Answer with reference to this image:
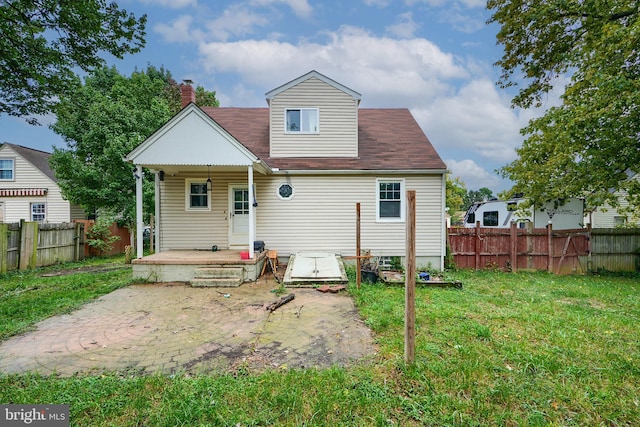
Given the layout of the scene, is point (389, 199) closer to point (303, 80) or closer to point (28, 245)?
point (303, 80)

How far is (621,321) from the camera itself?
4805mm

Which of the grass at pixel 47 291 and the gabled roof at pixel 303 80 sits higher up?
the gabled roof at pixel 303 80

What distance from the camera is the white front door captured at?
9.50m

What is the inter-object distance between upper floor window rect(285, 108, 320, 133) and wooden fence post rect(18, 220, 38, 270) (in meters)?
9.57

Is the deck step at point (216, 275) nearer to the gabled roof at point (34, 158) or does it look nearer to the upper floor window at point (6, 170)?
the gabled roof at point (34, 158)

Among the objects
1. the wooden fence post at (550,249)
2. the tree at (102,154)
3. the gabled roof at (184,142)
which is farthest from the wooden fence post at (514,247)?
the tree at (102,154)

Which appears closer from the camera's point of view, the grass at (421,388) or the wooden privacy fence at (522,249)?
the grass at (421,388)

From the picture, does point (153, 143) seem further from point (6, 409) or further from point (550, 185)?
point (550, 185)

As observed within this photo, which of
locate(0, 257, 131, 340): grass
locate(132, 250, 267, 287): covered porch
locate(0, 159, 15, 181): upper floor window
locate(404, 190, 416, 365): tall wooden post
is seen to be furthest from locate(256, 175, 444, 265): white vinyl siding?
locate(0, 159, 15, 181): upper floor window

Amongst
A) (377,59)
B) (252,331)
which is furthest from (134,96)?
(252,331)

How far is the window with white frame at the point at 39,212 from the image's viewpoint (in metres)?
16.8

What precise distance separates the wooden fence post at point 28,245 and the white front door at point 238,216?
23.0 feet

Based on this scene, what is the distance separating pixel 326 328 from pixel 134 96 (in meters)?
16.4

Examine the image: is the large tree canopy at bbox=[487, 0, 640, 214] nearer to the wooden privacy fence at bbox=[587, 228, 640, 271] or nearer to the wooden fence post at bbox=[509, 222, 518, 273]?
the wooden privacy fence at bbox=[587, 228, 640, 271]
